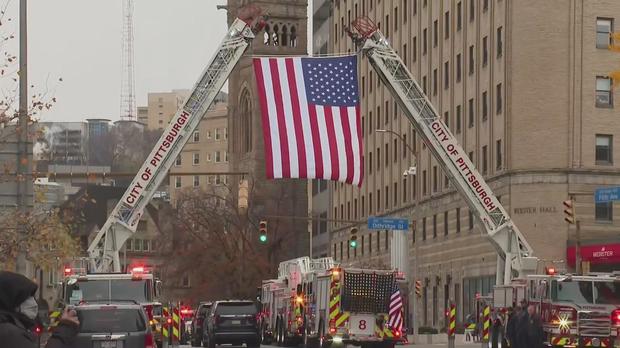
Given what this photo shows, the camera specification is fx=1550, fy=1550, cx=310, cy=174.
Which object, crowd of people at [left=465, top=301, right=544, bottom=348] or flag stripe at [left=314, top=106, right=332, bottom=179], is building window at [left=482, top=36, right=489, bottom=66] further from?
flag stripe at [left=314, top=106, right=332, bottom=179]

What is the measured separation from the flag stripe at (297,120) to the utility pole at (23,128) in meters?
12.1

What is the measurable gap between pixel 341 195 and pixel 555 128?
142 feet

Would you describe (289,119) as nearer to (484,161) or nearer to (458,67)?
(484,161)

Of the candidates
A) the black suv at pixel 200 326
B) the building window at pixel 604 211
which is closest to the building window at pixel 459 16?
the building window at pixel 604 211

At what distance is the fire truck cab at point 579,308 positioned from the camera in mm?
38094

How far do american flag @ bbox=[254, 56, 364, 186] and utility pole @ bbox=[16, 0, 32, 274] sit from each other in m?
11.9

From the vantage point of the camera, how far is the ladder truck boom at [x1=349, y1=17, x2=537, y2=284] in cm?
4172

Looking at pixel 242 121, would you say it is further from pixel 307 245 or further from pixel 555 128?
pixel 555 128

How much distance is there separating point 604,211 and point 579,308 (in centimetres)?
3524

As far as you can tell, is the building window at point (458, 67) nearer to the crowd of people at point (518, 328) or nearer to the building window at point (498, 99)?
the building window at point (498, 99)

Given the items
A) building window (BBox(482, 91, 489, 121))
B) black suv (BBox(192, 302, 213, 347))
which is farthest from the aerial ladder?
building window (BBox(482, 91, 489, 121))

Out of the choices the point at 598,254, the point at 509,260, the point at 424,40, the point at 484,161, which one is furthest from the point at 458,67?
the point at 509,260

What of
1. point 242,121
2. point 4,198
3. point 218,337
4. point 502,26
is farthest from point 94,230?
point 4,198

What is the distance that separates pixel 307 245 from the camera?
139250 mm
